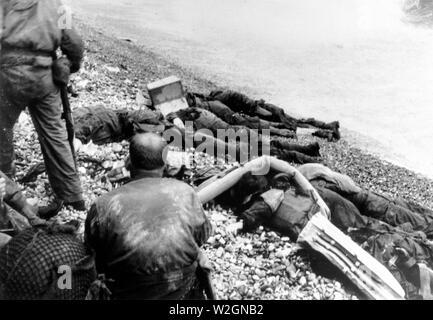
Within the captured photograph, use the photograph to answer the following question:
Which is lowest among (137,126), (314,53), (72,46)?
(314,53)

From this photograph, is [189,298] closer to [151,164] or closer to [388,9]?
[151,164]

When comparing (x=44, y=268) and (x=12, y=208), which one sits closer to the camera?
(x=44, y=268)

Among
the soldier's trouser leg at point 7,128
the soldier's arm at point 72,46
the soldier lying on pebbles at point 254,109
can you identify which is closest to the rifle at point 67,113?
the soldier's arm at point 72,46

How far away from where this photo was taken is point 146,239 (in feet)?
9.14

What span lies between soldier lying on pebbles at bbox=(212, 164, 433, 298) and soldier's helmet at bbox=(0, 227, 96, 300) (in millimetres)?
2168

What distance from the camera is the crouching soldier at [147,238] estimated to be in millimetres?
2793

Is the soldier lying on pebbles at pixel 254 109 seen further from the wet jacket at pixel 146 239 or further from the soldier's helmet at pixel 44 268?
the soldier's helmet at pixel 44 268

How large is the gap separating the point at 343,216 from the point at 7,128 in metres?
3.60

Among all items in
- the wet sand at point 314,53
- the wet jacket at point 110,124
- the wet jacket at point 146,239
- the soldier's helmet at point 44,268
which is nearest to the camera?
the soldier's helmet at point 44,268

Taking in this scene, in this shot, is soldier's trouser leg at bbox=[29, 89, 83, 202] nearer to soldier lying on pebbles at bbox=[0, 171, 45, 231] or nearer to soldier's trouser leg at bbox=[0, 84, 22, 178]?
soldier's trouser leg at bbox=[0, 84, 22, 178]

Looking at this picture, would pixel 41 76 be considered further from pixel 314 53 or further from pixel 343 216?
pixel 314 53

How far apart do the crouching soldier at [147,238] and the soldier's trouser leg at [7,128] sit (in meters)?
2.14

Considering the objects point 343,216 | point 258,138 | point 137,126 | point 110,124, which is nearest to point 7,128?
point 110,124

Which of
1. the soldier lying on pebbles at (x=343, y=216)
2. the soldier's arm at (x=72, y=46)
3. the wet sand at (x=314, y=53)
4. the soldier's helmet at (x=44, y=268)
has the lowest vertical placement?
the wet sand at (x=314, y=53)
